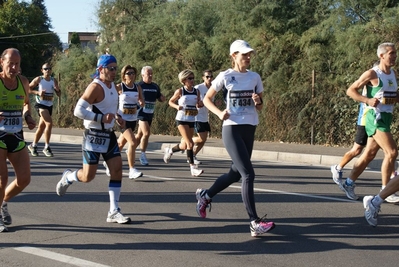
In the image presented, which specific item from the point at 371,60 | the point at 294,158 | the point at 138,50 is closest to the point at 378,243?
the point at 294,158

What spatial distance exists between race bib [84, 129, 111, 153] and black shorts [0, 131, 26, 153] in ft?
2.49

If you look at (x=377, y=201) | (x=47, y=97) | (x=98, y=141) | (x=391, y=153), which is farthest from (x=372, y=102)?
(x=47, y=97)

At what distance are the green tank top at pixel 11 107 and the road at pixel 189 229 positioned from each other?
1.13 meters

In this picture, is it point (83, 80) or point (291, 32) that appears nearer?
point (291, 32)

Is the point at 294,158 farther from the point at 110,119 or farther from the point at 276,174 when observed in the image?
the point at 110,119

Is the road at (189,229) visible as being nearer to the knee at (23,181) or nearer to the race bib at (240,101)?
the knee at (23,181)

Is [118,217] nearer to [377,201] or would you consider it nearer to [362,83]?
[377,201]

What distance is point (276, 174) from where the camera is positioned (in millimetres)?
12242

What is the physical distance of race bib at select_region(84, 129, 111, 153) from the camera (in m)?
7.50

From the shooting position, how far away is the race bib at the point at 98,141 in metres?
7.50

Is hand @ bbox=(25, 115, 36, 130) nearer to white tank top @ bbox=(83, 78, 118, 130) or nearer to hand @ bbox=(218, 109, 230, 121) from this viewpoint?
white tank top @ bbox=(83, 78, 118, 130)

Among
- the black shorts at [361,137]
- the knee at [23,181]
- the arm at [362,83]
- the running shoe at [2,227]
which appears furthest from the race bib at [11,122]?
the black shorts at [361,137]

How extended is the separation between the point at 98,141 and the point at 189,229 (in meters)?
1.41

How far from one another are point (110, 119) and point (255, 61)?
13.3 m
